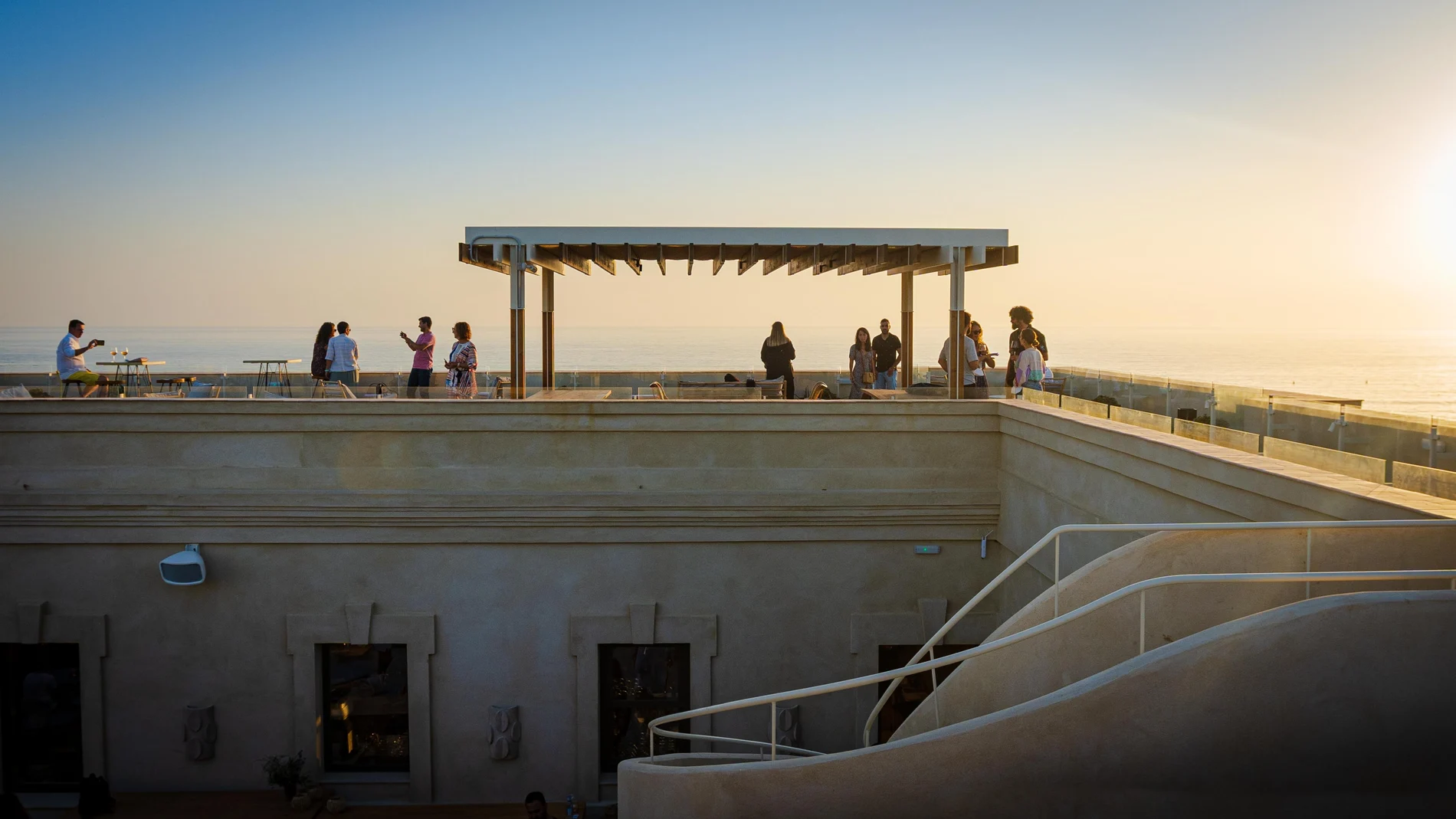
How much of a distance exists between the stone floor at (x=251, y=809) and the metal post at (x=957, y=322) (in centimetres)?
735

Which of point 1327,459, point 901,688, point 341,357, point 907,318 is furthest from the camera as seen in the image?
point 907,318

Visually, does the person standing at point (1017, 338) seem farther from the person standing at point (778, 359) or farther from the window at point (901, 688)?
the window at point (901, 688)

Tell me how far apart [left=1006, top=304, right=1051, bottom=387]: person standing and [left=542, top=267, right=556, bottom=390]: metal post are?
6479mm

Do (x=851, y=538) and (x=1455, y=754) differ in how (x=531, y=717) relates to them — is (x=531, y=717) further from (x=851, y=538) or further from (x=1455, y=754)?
(x=1455, y=754)

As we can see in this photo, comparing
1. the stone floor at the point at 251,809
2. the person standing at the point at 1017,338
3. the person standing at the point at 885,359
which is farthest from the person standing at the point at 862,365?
the stone floor at the point at 251,809

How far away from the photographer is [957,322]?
13734mm

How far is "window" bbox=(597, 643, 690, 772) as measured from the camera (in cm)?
1238

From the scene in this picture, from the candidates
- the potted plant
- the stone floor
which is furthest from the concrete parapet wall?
the potted plant

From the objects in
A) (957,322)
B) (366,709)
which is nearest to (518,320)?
(366,709)

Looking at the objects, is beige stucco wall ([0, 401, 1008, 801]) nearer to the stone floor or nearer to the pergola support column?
the stone floor

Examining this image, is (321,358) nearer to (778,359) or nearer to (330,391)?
(330,391)

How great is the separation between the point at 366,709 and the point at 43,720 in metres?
3.85

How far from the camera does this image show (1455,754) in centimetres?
468

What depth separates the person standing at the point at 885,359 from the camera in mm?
16125
